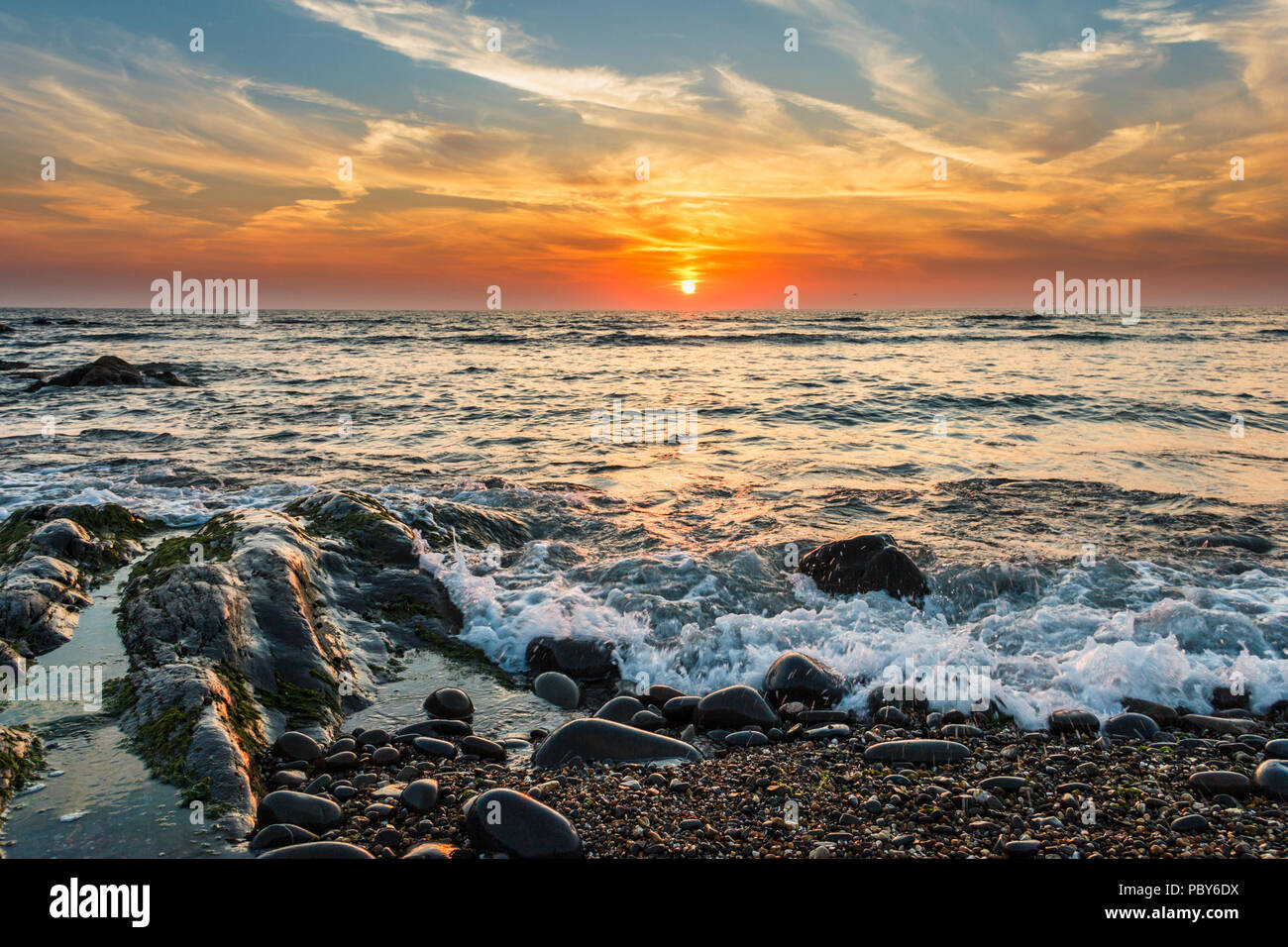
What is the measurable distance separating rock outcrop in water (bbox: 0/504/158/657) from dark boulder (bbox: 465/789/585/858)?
4.21 m

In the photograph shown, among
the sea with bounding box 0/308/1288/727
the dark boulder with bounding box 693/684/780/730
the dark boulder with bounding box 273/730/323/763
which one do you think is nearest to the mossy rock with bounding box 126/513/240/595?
the sea with bounding box 0/308/1288/727

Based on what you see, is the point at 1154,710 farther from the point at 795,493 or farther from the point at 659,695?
the point at 795,493

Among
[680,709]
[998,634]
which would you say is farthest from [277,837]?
[998,634]

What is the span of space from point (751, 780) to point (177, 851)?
311cm

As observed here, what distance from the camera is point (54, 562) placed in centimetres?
680

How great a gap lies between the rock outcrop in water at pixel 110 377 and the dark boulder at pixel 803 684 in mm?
27090

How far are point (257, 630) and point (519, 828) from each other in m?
3.35

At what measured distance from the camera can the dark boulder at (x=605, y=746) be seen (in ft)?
15.4

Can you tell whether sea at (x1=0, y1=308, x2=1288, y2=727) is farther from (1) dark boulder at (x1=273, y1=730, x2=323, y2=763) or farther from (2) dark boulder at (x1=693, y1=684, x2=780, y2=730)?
(1) dark boulder at (x1=273, y1=730, x2=323, y2=763)

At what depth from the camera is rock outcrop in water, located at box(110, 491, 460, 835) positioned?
440cm

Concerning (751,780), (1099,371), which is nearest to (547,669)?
(751,780)

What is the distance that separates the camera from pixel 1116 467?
13.3 metres

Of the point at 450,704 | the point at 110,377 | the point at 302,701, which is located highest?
the point at 110,377

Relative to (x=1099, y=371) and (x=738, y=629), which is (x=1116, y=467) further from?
(x=1099, y=371)
